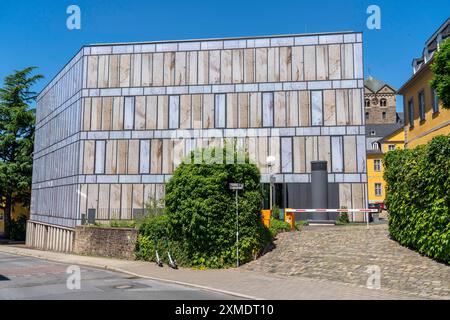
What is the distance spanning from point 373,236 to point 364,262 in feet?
12.0

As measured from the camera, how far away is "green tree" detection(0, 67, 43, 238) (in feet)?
158

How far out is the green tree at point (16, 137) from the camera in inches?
1893

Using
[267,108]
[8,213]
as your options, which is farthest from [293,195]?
[8,213]

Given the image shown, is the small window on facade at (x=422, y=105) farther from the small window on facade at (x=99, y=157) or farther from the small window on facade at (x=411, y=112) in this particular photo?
the small window on facade at (x=99, y=157)

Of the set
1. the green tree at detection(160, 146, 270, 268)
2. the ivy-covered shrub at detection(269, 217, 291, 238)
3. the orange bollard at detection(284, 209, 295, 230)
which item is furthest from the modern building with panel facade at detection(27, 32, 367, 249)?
the green tree at detection(160, 146, 270, 268)

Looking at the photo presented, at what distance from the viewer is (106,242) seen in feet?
76.2

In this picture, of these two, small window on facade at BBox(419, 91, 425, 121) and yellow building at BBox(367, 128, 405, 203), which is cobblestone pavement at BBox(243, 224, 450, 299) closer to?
small window on facade at BBox(419, 91, 425, 121)

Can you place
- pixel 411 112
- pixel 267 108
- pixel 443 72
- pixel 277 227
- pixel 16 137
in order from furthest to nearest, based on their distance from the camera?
1. pixel 16 137
2. pixel 267 108
3. pixel 411 112
4. pixel 277 227
5. pixel 443 72

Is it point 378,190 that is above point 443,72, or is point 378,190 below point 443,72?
below

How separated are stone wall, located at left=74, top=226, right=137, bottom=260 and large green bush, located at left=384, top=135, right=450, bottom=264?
12.0 metres

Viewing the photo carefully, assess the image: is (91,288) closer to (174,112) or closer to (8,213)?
(174,112)

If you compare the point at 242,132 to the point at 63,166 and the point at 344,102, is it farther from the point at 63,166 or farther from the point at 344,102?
the point at 63,166

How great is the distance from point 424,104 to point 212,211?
17.5 metres

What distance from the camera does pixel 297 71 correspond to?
36.1 meters
